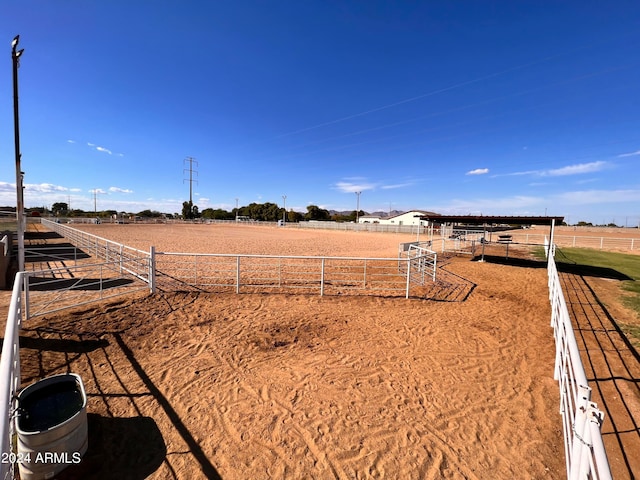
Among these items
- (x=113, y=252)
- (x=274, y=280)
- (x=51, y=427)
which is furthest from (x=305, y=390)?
(x=113, y=252)

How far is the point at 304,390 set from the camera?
163 inches

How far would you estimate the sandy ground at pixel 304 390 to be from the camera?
9.87 feet

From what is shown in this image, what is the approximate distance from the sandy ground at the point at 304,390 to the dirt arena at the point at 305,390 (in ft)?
0.06

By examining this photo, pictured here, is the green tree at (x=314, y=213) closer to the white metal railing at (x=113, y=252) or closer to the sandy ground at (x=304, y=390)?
the white metal railing at (x=113, y=252)

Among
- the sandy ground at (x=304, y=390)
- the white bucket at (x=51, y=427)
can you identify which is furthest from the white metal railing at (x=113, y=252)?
the white bucket at (x=51, y=427)

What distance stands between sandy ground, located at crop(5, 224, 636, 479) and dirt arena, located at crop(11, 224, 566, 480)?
0.06 ft

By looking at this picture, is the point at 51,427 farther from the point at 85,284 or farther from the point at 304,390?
the point at 85,284

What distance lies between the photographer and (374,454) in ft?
10.1

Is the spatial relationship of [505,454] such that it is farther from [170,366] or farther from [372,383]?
[170,366]

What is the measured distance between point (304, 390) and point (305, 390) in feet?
0.05

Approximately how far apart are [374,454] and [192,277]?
341 inches

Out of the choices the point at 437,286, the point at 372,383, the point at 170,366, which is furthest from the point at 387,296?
the point at 170,366

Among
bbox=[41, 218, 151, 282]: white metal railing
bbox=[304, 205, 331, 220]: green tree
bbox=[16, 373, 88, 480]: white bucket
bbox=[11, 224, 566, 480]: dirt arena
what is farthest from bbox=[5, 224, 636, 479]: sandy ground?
bbox=[304, 205, 331, 220]: green tree

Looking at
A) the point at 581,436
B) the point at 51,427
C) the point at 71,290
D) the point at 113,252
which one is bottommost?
the point at 71,290
